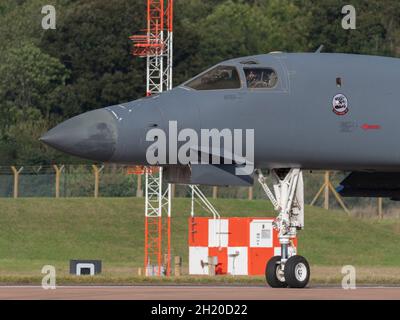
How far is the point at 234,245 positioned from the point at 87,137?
19.2 m

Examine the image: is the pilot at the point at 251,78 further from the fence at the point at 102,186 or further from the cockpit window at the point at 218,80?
the fence at the point at 102,186

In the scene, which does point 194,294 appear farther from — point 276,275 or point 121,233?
point 121,233

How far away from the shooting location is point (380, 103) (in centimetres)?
2544

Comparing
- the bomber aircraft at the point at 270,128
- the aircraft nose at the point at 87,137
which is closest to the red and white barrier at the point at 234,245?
the bomber aircraft at the point at 270,128

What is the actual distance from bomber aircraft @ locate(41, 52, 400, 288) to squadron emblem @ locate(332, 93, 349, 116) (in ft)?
0.06

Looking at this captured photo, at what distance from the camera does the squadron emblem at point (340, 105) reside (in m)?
25.0

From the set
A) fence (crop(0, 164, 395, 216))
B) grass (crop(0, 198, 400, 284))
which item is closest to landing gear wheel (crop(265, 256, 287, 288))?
grass (crop(0, 198, 400, 284))

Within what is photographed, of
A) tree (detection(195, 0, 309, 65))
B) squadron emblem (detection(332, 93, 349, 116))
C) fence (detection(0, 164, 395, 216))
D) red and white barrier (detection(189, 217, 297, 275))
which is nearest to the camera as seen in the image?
squadron emblem (detection(332, 93, 349, 116))

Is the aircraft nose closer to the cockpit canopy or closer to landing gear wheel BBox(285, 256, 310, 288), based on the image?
the cockpit canopy

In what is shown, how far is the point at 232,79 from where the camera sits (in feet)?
81.2

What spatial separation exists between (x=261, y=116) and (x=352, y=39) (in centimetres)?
7437

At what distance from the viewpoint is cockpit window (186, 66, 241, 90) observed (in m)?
24.6

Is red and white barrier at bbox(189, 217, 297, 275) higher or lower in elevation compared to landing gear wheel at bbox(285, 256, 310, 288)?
higher

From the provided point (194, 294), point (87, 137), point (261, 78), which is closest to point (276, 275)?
point (194, 294)
